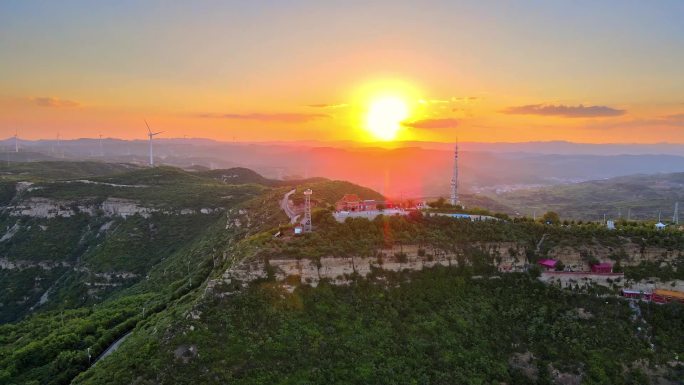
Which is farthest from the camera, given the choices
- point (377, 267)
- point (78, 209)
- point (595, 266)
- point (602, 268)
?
point (78, 209)

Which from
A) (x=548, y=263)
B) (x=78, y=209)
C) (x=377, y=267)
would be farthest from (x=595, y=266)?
(x=78, y=209)

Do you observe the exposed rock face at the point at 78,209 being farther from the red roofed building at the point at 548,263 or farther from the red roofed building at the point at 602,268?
the red roofed building at the point at 602,268

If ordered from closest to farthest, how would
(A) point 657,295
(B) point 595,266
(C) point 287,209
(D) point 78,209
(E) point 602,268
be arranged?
→ (A) point 657,295
(E) point 602,268
(B) point 595,266
(C) point 287,209
(D) point 78,209

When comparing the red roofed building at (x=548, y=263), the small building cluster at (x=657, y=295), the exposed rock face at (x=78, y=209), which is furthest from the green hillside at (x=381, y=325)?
the exposed rock face at (x=78, y=209)

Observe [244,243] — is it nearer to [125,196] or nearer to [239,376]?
[239,376]

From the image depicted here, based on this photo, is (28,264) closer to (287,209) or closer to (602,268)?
(287,209)

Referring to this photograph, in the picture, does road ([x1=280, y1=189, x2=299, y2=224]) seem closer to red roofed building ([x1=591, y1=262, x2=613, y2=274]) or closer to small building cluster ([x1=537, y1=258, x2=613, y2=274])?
small building cluster ([x1=537, y1=258, x2=613, y2=274])

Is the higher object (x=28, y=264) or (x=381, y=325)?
(x=381, y=325)
